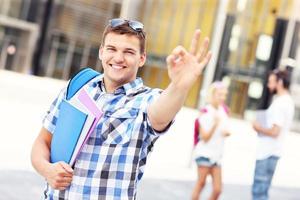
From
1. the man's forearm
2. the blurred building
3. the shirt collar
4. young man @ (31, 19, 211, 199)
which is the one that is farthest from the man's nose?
the blurred building

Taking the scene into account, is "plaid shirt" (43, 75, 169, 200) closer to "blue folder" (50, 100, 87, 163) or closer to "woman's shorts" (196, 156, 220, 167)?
"blue folder" (50, 100, 87, 163)

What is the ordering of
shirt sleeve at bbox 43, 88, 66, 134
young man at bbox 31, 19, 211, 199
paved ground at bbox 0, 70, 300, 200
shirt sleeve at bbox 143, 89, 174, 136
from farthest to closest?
paved ground at bbox 0, 70, 300, 200 → shirt sleeve at bbox 43, 88, 66, 134 → shirt sleeve at bbox 143, 89, 174, 136 → young man at bbox 31, 19, 211, 199

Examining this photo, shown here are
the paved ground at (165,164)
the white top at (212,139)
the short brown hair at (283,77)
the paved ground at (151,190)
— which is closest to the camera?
the short brown hair at (283,77)

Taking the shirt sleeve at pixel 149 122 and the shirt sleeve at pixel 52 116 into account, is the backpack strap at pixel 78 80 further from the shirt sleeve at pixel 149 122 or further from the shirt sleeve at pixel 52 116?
the shirt sleeve at pixel 149 122

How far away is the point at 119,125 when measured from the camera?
2.16 metres

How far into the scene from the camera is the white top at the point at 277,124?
5.69 m

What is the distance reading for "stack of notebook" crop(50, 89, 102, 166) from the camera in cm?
212

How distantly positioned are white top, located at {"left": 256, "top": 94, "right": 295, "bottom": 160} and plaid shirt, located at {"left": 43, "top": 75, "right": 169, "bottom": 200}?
A: 369cm

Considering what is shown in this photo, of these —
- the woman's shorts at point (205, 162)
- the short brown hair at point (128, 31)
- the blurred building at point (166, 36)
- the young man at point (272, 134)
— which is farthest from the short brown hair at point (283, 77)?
the blurred building at point (166, 36)

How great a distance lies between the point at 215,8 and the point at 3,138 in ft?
115

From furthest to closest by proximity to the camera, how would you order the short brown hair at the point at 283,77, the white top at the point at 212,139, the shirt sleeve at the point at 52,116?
the white top at the point at 212,139, the short brown hair at the point at 283,77, the shirt sleeve at the point at 52,116

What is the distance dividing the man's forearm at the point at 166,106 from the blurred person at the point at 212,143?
4.07 m

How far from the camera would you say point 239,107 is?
41.6 m

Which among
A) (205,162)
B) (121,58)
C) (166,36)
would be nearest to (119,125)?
(121,58)
